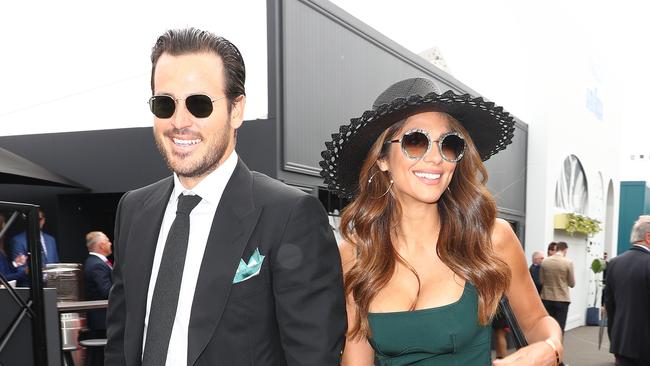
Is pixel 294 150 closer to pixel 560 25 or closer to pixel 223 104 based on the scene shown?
pixel 223 104

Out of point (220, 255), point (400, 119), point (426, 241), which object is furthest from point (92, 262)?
point (220, 255)

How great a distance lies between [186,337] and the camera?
63.2 inches

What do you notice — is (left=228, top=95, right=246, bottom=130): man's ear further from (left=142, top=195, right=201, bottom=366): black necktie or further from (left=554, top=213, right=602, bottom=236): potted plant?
(left=554, top=213, right=602, bottom=236): potted plant

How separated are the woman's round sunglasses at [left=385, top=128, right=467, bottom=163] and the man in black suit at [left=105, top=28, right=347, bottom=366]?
59cm

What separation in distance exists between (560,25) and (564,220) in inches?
189

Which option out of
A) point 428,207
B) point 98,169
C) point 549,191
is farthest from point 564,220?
point 428,207

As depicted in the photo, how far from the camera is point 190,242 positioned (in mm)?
1700

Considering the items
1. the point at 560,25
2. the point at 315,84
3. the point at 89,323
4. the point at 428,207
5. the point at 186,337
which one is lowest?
the point at 89,323

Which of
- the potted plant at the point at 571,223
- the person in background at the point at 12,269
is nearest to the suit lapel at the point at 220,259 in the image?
the person in background at the point at 12,269

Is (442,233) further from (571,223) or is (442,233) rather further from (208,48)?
(571,223)

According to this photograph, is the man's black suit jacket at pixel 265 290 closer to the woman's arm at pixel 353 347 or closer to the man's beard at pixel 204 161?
the man's beard at pixel 204 161

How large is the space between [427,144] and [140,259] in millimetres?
1057

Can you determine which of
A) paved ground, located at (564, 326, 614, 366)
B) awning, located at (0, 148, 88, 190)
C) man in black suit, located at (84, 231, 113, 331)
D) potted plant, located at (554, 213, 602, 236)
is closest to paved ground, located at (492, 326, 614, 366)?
paved ground, located at (564, 326, 614, 366)

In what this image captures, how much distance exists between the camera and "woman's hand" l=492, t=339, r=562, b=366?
202 cm
